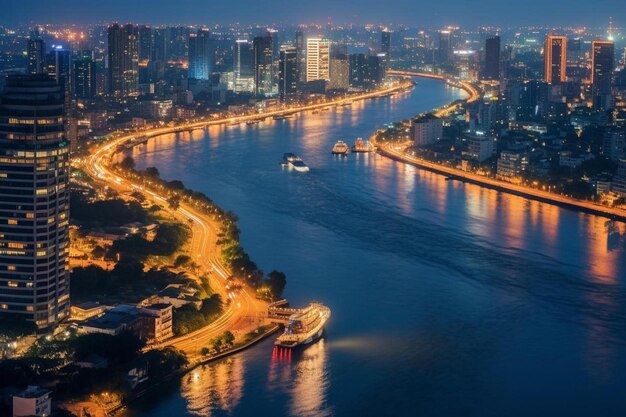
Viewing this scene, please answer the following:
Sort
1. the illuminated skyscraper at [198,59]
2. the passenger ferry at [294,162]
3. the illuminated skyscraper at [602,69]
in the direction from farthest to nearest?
the illuminated skyscraper at [198,59], the illuminated skyscraper at [602,69], the passenger ferry at [294,162]

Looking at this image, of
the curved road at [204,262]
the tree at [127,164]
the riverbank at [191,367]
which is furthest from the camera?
the tree at [127,164]

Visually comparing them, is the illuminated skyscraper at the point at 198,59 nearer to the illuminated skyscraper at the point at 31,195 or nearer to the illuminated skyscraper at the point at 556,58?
the illuminated skyscraper at the point at 556,58

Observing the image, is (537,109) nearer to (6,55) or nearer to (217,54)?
(6,55)

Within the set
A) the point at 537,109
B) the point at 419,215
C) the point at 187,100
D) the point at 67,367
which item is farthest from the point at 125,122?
the point at 67,367

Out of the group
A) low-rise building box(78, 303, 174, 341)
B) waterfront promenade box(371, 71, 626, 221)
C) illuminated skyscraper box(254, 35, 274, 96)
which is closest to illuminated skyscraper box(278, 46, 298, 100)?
illuminated skyscraper box(254, 35, 274, 96)

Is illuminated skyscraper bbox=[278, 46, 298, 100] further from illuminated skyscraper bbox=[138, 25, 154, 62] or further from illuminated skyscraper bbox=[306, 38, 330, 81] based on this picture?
illuminated skyscraper bbox=[138, 25, 154, 62]

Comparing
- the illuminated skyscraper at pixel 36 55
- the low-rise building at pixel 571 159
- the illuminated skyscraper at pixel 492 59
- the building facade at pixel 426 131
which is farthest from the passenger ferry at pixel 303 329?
the illuminated skyscraper at pixel 492 59

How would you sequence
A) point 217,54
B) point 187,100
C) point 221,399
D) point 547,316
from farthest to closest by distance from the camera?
point 217,54 < point 187,100 < point 547,316 < point 221,399
